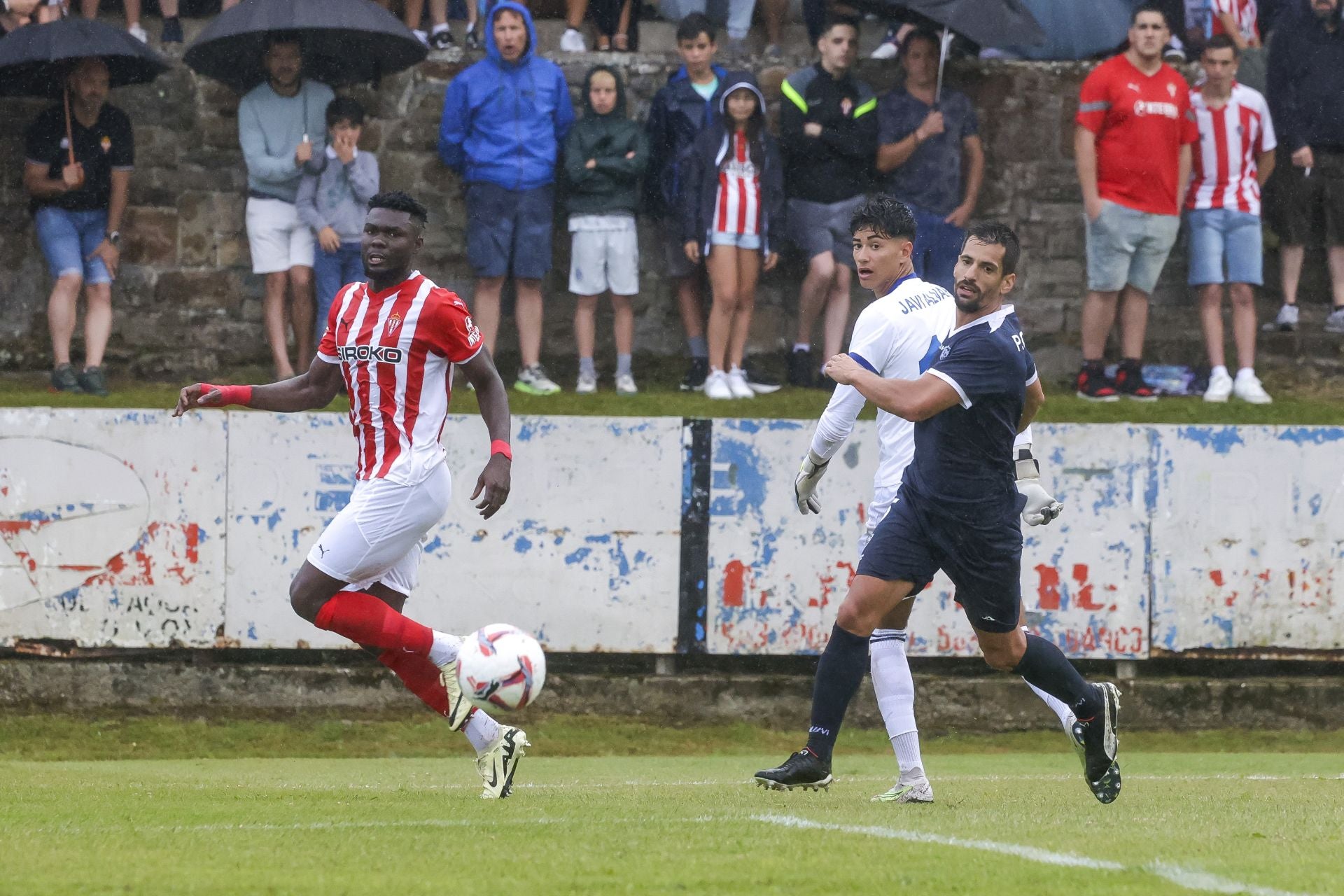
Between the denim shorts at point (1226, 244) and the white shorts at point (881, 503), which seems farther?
the denim shorts at point (1226, 244)

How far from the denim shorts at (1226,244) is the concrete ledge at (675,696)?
3214 mm

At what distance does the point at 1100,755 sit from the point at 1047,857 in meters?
1.89

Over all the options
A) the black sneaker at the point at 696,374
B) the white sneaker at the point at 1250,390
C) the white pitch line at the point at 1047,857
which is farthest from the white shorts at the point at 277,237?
the white pitch line at the point at 1047,857

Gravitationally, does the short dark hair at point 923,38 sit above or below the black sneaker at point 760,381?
above

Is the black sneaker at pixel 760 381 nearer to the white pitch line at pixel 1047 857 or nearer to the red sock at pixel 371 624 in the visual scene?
the red sock at pixel 371 624

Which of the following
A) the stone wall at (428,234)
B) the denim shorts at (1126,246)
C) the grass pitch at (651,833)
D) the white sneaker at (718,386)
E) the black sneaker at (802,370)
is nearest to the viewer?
the grass pitch at (651,833)

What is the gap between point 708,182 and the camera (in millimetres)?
12789

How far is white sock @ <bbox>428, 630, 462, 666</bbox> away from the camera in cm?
677

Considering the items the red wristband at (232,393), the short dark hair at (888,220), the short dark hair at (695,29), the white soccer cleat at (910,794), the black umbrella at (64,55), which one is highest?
the short dark hair at (695,29)

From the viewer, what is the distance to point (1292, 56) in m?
13.8

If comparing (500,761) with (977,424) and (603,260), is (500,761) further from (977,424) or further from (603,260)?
(603,260)

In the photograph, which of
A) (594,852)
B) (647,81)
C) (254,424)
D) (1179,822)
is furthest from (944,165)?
(594,852)

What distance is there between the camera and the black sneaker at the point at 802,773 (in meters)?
6.69

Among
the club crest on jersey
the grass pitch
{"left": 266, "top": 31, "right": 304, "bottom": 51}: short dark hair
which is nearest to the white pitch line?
the grass pitch
